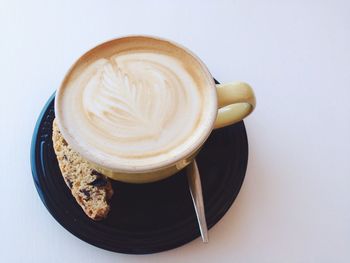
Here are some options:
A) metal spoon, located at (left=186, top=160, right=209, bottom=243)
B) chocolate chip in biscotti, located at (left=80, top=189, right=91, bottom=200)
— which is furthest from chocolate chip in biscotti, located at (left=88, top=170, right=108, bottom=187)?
metal spoon, located at (left=186, top=160, right=209, bottom=243)

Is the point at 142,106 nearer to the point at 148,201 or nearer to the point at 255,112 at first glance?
the point at 148,201

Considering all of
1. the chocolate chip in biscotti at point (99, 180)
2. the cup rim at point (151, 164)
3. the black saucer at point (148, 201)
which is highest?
the cup rim at point (151, 164)

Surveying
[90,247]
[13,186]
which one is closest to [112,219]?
[90,247]

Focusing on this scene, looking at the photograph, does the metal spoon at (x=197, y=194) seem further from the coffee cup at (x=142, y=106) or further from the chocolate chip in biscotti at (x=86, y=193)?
the chocolate chip in biscotti at (x=86, y=193)

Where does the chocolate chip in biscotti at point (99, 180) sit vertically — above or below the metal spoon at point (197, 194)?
above

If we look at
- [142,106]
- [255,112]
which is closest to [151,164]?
[142,106]

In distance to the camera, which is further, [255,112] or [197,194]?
[255,112]

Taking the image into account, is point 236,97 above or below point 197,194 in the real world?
above

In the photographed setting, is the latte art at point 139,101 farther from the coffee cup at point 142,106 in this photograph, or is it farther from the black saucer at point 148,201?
the black saucer at point 148,201

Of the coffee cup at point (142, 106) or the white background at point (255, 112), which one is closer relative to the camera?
the coffee cup at point (142, 106)

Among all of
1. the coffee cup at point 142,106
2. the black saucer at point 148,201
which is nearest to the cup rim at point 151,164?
the coffee cup at point 142,106
